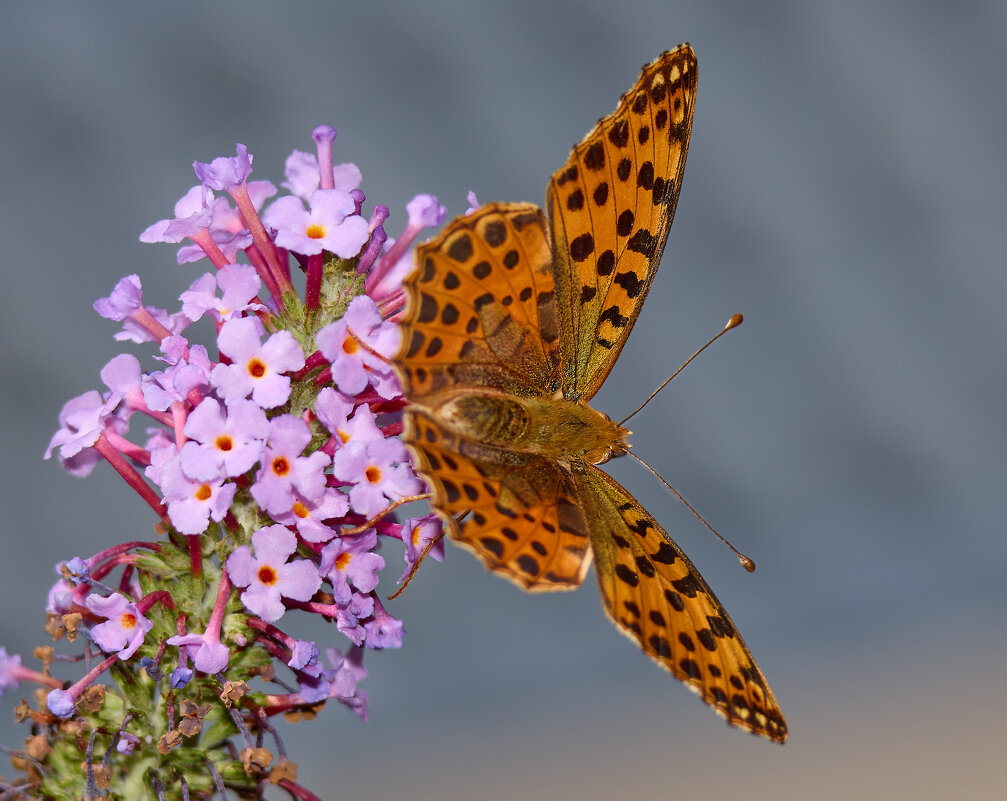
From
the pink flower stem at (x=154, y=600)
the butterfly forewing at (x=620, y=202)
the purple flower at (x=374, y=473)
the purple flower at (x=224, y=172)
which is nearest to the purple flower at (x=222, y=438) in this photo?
the purple flower at (x=374, y=473)

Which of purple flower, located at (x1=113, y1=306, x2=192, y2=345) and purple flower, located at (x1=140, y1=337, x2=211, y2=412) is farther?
purple flower, located at (x1=113, y1=306, x2=192, y2=345)

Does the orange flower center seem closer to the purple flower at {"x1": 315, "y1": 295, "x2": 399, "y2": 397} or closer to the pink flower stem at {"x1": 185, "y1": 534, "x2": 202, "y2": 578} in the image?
the purple flower at {"x1": 315, "y1": 295, "x2": 399, "y2": 397}

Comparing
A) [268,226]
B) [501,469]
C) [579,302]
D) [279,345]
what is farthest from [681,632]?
[268,226]

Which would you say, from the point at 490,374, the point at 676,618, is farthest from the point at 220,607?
the point at 676,618

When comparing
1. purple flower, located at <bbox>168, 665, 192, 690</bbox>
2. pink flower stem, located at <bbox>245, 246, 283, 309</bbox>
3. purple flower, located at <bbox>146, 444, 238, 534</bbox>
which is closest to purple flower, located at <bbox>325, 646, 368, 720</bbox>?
purple flower, located at <bbox>168, 665, 192, 690</bbox>

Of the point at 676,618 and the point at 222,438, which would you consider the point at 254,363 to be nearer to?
the point at 222,438
